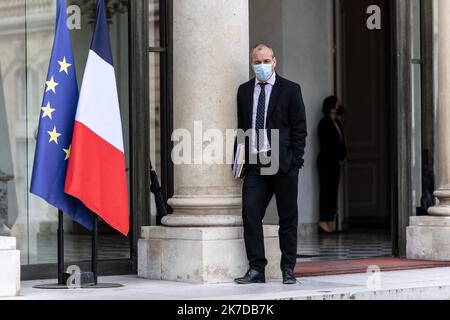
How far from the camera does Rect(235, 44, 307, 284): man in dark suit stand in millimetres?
10453

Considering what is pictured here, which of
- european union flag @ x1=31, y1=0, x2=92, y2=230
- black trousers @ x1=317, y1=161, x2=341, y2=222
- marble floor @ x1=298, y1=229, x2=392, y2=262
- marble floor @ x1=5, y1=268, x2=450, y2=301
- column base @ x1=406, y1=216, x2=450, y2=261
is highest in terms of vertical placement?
european union flag @ x1=31, y1=0, x2=92, y2=230

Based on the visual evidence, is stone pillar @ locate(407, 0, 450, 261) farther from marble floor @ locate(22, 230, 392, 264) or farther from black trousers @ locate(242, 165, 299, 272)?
black trousers @ locate(242, 165, 299, 272)

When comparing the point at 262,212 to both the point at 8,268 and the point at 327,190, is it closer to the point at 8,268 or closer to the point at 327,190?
the point at 8,268

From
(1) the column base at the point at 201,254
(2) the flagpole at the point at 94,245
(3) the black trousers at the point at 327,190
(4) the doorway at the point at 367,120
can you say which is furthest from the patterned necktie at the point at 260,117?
(4) the doorway at the point at 367,120

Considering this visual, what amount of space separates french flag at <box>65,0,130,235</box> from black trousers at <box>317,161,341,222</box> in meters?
6.88

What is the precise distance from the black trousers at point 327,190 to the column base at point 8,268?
8206 mm

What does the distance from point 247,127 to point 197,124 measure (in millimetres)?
457

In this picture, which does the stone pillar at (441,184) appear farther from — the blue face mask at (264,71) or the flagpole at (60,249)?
the flagpole at (60,249)

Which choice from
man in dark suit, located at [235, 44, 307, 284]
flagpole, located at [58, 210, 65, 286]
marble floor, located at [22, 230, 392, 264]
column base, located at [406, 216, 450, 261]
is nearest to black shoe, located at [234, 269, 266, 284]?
man in dark suit, located at [235, 44, 307, 284]

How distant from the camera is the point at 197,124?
10.8m

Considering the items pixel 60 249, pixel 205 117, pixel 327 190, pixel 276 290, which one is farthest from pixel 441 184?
pixel 60 249

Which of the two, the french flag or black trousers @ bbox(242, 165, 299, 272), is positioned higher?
the french flag
